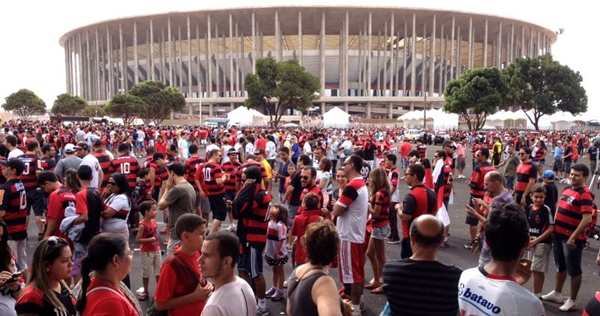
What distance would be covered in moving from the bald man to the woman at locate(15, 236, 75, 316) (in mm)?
2118

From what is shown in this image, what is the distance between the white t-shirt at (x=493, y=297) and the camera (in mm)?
2287

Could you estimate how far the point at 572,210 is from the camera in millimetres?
5512

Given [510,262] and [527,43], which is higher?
[527,43]

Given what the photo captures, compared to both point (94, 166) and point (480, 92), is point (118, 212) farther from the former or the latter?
point (480, 92)

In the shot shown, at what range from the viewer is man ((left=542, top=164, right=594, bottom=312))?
17.7ft

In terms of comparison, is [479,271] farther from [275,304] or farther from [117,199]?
[117,199]

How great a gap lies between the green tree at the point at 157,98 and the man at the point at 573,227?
2308 inches

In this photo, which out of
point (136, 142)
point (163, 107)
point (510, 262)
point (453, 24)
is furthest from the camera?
point (453, 24)

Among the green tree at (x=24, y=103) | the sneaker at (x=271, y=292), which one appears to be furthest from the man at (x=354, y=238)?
the green tree at (x=24, y=103)

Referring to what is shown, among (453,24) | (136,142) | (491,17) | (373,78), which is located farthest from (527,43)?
(136,142)

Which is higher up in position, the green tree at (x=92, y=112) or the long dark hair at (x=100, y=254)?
the green tree at (x=92, y=112)

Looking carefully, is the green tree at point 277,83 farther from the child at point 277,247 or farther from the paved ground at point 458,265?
the child at point 277,247

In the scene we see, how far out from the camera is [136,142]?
2767 cm

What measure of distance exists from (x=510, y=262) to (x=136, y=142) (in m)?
27.6
